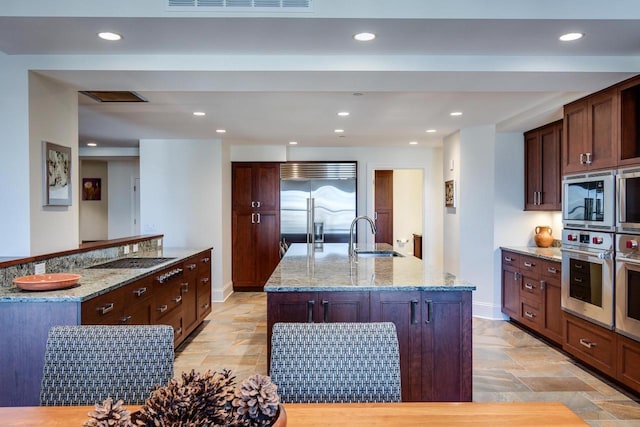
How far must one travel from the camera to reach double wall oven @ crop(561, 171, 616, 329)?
305cm

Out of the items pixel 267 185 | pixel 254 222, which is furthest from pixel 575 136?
pixel 254 222

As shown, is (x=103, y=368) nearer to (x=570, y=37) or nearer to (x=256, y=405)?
(x=256, y=405)

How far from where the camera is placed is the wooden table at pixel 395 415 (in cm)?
107

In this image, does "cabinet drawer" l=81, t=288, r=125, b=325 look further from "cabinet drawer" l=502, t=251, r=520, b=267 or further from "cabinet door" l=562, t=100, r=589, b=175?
"cabinet drawer" l=502, t=251, r=520, b=267

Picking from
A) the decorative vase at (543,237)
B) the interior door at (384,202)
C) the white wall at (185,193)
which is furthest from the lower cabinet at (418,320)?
the interior door at (384,202)

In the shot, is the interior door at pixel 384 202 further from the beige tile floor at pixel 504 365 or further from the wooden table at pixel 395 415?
the wooden table at pixel 395 415

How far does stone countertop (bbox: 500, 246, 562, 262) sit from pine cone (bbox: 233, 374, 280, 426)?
12.4 feet

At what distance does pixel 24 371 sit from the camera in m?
2.19

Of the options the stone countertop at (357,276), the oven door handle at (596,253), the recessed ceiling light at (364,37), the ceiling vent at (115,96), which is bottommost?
the stone countertop at (357,276)

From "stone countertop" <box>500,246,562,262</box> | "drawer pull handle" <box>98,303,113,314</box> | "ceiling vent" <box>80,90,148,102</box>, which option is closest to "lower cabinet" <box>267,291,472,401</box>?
"drawer pull handle" <box>98,303,113,314</box>

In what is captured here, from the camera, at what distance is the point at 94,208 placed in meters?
8.52

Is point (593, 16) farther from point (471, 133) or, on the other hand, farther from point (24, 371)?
point (24, 371)

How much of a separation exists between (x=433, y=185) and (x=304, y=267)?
4502 mm

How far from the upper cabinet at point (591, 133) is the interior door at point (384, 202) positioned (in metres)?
5.01
